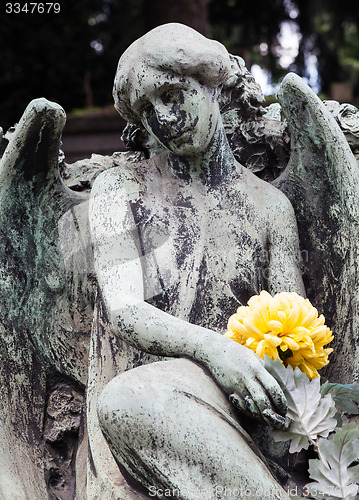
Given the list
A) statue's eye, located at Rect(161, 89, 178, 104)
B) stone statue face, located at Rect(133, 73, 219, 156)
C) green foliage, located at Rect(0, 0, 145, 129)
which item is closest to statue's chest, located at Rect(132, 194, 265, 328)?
stone statue face, located at Rect(133, 73, 219, 156)

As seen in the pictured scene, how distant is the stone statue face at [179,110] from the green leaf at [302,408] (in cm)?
84

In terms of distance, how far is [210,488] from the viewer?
264 centimetres

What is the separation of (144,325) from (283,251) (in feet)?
2.11

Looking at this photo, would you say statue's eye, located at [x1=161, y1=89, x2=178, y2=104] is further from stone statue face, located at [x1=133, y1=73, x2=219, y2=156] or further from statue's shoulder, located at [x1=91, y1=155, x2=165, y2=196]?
statue's shoulder, located at [x1=91, y1=155, x2=165, y2=196]

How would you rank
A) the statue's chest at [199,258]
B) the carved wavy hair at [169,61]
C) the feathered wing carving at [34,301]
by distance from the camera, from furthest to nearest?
the feathered wing carving at [34,301]
the statue's chest at [199,258]
the carved wavy hair at [169,61]

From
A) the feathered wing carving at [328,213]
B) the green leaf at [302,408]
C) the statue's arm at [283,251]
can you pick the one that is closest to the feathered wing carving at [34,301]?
the statue's arm at [283,251]

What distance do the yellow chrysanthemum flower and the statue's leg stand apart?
225 mm

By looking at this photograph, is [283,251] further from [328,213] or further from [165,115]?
[165,115]

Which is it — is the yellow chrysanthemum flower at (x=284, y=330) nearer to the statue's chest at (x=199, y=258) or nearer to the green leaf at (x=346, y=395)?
the green leaf at (x=346, y=395)

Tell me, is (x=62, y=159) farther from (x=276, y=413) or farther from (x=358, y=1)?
(x=358, y=1)

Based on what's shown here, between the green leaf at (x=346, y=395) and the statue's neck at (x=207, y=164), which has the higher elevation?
the statue's neck at (x=207, y=164)

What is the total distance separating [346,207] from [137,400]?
3.68 feet

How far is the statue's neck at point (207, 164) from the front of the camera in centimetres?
332

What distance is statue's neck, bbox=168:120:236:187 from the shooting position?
332cm
